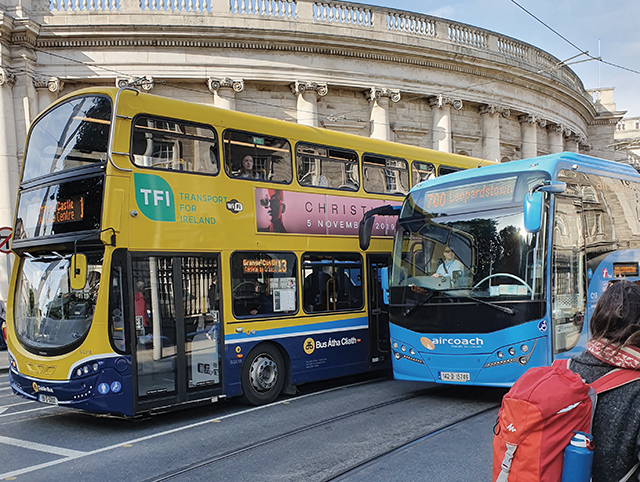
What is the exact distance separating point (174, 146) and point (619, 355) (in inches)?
278

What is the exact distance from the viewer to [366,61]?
1013 inches

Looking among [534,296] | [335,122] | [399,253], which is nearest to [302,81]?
[335,122]

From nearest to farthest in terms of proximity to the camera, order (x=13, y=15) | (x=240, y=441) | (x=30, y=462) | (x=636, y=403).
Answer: (x=636, y=403) → (x=30, y=462) → (x=240, y=441) → (x=13, y=15)

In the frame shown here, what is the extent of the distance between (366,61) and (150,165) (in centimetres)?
1881

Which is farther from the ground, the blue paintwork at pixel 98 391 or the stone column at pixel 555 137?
the stone column at pixel 555 137

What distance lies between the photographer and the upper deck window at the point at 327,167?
10.4m

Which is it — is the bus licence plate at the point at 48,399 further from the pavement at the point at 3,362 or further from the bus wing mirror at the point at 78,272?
the pavement at the point at 3,362

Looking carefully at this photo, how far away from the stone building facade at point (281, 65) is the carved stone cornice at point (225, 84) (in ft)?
0.12

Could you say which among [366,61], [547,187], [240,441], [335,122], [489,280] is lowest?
[240,441]

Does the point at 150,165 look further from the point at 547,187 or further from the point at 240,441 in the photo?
the point at 547,187

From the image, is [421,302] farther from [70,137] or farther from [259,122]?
[70,137]

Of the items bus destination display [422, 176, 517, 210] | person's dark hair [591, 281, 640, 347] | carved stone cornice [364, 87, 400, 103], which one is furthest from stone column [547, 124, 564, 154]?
person's dark hair [591, 281, 640, 347]

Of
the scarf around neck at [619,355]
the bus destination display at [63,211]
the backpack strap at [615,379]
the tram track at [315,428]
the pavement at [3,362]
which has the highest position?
the bus destination display at [63,211]

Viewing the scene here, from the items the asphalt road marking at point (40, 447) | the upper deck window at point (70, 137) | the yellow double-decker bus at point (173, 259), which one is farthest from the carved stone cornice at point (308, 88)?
the asphalt road marking at point (40, 447)
